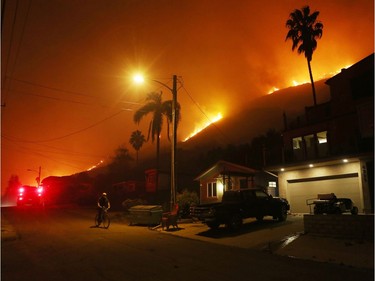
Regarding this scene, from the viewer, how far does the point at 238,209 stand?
16.4 m

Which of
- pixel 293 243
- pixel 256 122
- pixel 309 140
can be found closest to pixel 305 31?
pixel 309 140

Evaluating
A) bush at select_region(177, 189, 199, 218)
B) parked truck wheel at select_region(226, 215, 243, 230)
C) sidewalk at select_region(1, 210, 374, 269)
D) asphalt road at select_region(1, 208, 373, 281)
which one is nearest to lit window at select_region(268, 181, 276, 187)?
bush at select_region(177, 189, 199, 218)

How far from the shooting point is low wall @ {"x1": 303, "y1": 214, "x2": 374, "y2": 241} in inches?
466

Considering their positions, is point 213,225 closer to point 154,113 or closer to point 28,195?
point 154,113

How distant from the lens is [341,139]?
2484 centimetres

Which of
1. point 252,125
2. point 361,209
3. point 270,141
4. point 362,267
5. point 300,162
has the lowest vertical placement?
point 362,267

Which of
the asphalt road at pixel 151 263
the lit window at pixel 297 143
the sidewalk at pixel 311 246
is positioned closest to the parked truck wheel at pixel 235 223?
the sidewalk at pixel 311 246

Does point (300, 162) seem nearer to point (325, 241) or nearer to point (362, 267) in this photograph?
point (325, 241)

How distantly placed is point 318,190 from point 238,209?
8.96 metres

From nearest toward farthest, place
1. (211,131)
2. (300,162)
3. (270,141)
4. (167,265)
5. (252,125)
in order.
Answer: (167,265), (300,162), (270,141), (252,125), (211,131)

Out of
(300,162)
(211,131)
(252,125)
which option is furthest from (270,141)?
(211,131)

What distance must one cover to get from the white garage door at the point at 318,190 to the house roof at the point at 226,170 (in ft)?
19.3

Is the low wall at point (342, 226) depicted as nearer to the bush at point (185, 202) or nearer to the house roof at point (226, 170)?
the bush at point (185, 202)

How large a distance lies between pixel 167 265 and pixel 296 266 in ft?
11.4
